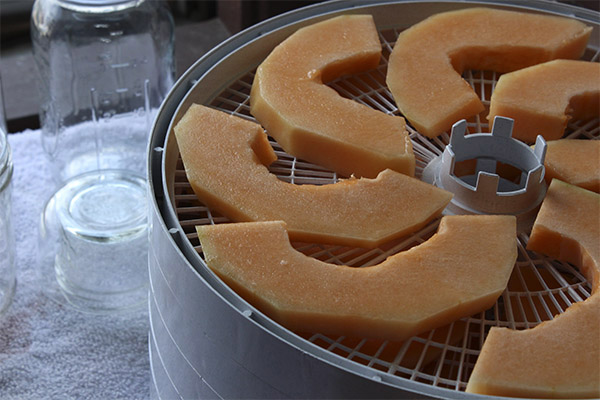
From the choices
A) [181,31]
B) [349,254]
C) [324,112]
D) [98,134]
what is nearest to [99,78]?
[98,134]

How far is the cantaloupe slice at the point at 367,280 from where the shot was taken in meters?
0.61

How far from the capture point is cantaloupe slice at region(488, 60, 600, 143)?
0.78 meters

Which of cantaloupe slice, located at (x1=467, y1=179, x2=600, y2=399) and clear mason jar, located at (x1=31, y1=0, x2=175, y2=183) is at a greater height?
cantaloupe slice, located at (x1=467, y1=179, x2=600, y2=399)

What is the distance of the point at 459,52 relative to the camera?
33.6 inches

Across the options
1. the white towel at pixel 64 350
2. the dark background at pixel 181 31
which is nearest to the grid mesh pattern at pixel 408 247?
the white towel at pixel 64 350

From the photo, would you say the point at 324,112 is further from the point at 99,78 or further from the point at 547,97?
the point at 99,78

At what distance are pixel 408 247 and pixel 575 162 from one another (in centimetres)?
18

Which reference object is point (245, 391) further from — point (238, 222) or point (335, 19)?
point (335, 19)

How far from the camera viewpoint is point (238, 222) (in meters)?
0.70

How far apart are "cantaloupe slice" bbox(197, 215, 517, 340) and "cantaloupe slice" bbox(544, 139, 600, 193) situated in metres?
0.11

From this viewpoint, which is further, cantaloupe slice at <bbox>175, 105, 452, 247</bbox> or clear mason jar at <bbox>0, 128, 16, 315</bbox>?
clear mason jar at <bbox>0, 128, 16, 315</bbox>

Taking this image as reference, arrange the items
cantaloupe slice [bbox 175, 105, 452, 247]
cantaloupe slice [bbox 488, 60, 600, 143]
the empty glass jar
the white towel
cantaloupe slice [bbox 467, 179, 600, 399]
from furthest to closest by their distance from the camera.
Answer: the empty glass jar → the white towel → cantaloupe slice [bbox 488, 60, 600, 143] → cantaloupe slice [bbox 175, 105, 452, 247] → cantaloupe slice [bbox 467, 179, 600, 399]

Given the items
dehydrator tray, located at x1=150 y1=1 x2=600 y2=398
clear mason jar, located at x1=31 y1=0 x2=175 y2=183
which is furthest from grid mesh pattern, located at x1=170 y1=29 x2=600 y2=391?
clear mason jar, located at x1=31 y1=0 x2=175 y2=183

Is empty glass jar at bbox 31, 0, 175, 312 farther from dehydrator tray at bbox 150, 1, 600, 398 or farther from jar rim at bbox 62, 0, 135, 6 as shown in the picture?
dehydrator tray at bbox 150, 1, 600, 398
